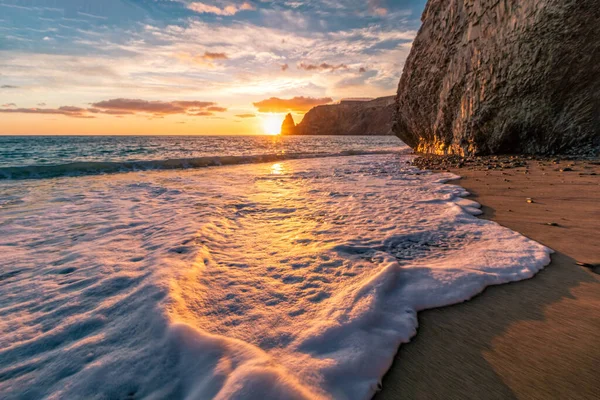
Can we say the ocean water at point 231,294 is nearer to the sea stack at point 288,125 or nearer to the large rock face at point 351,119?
the large rock face at point 351,119

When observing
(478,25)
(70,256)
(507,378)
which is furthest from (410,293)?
(478,25)

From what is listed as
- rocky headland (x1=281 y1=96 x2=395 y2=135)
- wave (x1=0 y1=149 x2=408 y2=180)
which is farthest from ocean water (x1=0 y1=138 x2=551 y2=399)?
rocky headland (x1=281 y1=96 x2=395 y2=135)

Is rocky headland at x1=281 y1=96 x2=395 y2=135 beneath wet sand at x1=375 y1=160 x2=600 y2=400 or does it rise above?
above

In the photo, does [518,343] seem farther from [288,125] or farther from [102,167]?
[288,125]

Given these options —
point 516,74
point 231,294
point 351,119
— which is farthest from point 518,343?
point 351,119

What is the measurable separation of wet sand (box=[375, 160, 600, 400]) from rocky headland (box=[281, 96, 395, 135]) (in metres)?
100

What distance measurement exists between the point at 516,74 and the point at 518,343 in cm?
1147

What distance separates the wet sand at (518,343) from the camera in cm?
128

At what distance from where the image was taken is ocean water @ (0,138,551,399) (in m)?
1.42

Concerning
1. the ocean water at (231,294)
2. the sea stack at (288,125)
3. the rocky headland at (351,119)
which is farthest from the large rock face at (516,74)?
the sea stack at (288,125)

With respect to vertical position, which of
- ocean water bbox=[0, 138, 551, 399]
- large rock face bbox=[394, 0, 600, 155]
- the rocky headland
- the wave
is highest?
the rocky headland

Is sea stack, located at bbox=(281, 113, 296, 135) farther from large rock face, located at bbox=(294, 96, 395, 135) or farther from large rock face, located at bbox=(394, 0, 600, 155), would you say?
large rock face, located at bbox=(394, 0, 600, 155)

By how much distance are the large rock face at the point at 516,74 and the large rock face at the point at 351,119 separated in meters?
95.8

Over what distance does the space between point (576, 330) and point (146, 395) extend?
2.39 m
